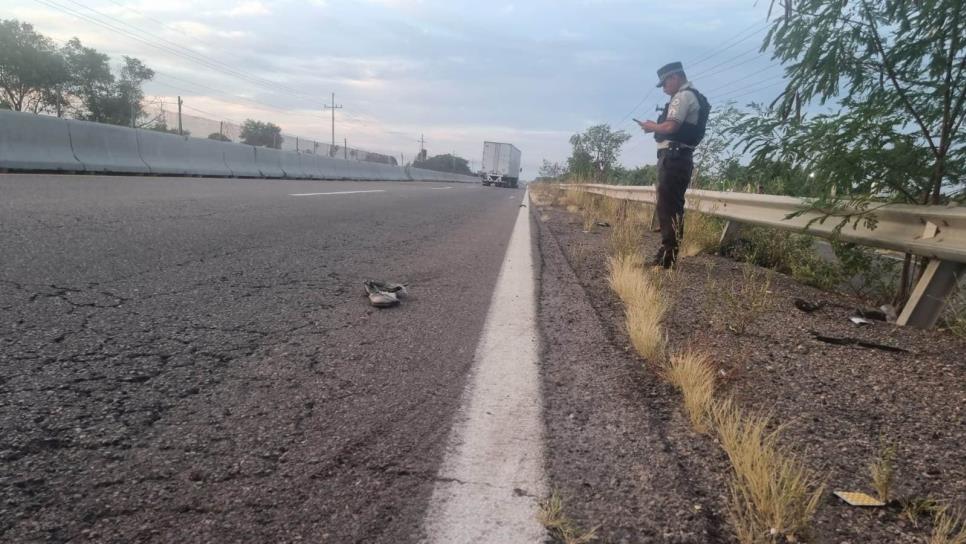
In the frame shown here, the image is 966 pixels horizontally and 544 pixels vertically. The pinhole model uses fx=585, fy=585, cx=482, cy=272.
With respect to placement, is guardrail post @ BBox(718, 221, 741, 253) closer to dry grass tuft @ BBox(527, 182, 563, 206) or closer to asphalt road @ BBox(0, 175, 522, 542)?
asphalt road @ BBox(0, 175, 522, 542)

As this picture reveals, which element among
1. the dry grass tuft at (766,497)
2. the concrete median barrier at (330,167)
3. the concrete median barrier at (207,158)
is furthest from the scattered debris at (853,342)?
the concrete median barrier at (330,167)

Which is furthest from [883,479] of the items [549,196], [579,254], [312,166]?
[312,166]

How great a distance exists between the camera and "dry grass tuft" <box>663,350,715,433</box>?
6.07 feet

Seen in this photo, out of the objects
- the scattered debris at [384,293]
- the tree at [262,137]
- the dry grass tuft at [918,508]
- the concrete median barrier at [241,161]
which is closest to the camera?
the dry grass tuft at [918,508]

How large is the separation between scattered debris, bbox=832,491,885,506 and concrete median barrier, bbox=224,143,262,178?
63.0ft

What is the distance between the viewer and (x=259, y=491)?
4.43 feet

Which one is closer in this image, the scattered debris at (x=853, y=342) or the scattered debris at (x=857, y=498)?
the scattered debris at (x=857, y=498)

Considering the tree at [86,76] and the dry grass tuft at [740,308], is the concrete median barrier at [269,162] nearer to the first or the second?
the dry grass tuft at [740,308]

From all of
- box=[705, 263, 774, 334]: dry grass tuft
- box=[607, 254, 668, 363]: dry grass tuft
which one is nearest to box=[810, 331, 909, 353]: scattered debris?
box=[705, 263, 774, 334]: dry grass tuft

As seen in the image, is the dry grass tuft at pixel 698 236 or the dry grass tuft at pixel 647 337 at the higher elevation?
the dry grass tuft at pixel 698 236

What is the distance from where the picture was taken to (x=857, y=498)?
4.80 ft

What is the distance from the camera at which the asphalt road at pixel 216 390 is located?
1.27 meters

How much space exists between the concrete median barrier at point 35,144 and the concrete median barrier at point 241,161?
6.39m

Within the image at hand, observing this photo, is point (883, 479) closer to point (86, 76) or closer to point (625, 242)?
Result: point (625, 242)
